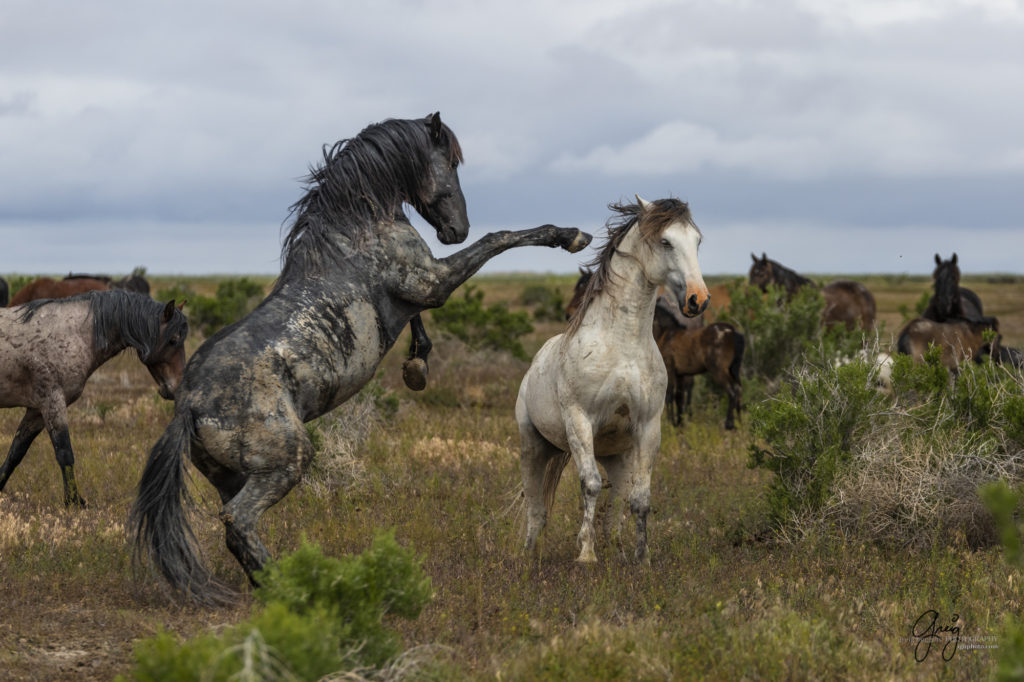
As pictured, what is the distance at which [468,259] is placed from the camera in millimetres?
6199

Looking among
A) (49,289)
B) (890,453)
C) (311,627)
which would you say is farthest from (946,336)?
(49,289)

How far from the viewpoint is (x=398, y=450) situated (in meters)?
11.4

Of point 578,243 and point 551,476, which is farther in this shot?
point 551,476

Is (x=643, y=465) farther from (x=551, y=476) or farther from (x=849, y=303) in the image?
(x=849, y=303)

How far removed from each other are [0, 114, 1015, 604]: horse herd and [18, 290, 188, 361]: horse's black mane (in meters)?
2.95

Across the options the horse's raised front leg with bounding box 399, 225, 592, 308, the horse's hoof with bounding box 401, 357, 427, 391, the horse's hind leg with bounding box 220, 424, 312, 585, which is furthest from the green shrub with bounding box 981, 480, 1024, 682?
the horse's hoof with bounding box 401, 357, 427, 391

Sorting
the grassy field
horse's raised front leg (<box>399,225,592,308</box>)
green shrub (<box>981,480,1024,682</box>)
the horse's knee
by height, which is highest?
horse's raised front leg (<box>399,225,592,308</box>)

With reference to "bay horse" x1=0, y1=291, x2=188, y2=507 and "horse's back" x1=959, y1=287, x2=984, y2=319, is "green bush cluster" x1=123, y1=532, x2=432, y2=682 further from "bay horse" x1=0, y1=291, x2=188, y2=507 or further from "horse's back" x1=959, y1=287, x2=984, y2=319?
"horse's back" x1=959, y1=287, x2=984, y2=319

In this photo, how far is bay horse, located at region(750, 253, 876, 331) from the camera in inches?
826

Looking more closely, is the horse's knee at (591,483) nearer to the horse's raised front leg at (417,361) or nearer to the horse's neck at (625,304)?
the horse's neck at (625,304)

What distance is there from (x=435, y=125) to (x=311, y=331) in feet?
5.23

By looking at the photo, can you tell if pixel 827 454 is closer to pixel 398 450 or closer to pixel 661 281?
pixel 661 281

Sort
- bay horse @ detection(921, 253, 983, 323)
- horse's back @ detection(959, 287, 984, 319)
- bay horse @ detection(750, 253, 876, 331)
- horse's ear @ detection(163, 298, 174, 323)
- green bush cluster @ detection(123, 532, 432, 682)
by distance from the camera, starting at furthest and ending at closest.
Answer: bay horse @ detection(750, 253, 876, 331)
horse's back @ detection(959, 287, 984, 319)
bay horse @ detection(921, 253, 983, 323)
horse's ear @ detection(163, 298, 174, 323)
green bush cluster @ detection(123, 532, 432, 682)

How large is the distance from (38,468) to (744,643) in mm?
8267
